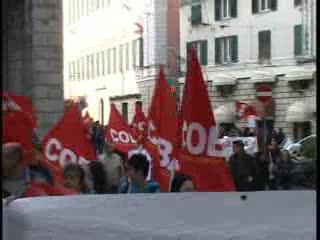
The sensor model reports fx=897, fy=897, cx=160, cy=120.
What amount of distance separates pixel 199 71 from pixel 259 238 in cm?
229

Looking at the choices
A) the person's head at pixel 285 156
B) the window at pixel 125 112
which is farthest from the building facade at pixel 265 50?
the window at pixel 125 112

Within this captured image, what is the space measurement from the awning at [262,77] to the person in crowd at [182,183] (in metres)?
9.69

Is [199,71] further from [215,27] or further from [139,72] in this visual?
[215,27]

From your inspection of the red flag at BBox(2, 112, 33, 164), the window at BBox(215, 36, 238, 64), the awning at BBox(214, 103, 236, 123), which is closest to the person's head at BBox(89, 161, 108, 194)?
the red flag at BBox(2, 112, 33, 164)

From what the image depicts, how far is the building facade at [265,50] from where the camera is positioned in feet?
39.4

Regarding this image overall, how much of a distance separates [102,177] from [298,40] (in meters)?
13.8

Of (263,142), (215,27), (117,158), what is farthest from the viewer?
(215,27)

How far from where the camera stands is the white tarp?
2959mm

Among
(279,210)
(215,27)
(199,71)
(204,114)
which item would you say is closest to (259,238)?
(279,210)

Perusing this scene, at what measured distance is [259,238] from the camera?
3.06m

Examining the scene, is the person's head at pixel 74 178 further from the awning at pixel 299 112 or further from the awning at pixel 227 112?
the awning at pixel 299 112

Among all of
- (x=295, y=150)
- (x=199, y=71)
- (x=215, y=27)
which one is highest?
(x=215, y=27)

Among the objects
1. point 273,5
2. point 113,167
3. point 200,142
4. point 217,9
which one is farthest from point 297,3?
point 200,142

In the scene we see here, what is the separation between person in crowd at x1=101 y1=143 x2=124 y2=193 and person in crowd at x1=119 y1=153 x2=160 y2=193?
554mm
